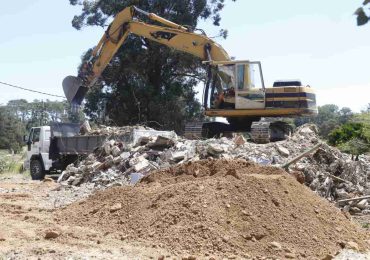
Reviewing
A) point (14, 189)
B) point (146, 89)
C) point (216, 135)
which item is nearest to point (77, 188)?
point (14, 189)

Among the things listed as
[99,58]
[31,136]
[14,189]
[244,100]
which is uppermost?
[99,58]

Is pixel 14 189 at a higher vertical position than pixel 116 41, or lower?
lower

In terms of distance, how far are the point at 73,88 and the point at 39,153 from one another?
104 inches

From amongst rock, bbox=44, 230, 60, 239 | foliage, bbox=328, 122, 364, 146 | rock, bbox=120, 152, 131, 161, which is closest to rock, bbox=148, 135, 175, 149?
rock, bbox=120, 152, 131, 161

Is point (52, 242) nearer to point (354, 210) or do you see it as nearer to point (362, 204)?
point (354, 210)

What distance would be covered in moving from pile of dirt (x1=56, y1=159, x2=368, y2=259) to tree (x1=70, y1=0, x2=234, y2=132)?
1996 cm

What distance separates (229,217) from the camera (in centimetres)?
723

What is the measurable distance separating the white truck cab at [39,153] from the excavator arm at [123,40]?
62.2 inches

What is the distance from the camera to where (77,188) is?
43.9ft

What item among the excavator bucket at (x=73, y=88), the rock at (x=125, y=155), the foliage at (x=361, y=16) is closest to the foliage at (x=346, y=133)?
the excavator bucket at (x=73, y=88)

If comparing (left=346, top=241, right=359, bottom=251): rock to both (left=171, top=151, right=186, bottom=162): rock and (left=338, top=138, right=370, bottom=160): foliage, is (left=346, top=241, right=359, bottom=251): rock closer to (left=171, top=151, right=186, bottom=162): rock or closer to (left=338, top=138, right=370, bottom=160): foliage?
(left=171, top=151, right=186, bottom=162): rock

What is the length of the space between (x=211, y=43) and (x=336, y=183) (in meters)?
8.70

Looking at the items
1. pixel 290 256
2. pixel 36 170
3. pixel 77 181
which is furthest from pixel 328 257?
pixel 36 170

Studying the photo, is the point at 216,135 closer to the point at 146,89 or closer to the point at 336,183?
the point at 336,183
